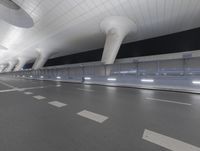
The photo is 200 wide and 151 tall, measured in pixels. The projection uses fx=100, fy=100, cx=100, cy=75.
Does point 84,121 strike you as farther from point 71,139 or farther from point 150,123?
point 150,123

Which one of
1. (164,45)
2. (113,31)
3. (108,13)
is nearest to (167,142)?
(108,13)

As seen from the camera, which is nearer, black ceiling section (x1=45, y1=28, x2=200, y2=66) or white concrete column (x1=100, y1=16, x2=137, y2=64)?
white concrete column (x1=100, y1=16, x2=137, y2=64)

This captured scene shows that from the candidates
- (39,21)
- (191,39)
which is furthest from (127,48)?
(39,21)

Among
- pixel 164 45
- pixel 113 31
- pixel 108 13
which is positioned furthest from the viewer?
pixel 164 45

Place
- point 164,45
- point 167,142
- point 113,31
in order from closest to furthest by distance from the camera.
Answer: point 167,142 → point 113,31 → point 164,45

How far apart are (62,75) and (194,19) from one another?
19.6 metres

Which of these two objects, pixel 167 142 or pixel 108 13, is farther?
pixel 108 13

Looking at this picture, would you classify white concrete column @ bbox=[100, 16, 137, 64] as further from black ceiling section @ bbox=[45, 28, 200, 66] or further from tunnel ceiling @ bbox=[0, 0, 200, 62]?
black ceiling section @ bbox=[45, 28, 200, 66]

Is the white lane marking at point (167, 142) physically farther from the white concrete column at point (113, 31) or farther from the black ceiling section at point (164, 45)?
the black ceiling section at point (164, 45)

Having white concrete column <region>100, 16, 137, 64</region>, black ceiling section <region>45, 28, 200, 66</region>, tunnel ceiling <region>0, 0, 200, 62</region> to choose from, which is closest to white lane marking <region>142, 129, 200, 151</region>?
tunnel ceiling <region>0, 0, 200, 62</region>

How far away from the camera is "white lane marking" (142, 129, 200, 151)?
140cm

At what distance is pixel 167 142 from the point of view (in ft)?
4.99

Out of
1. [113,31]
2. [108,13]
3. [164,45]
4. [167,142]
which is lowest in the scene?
[167,142]

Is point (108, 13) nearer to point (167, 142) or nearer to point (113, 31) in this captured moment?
point (113, 31)
